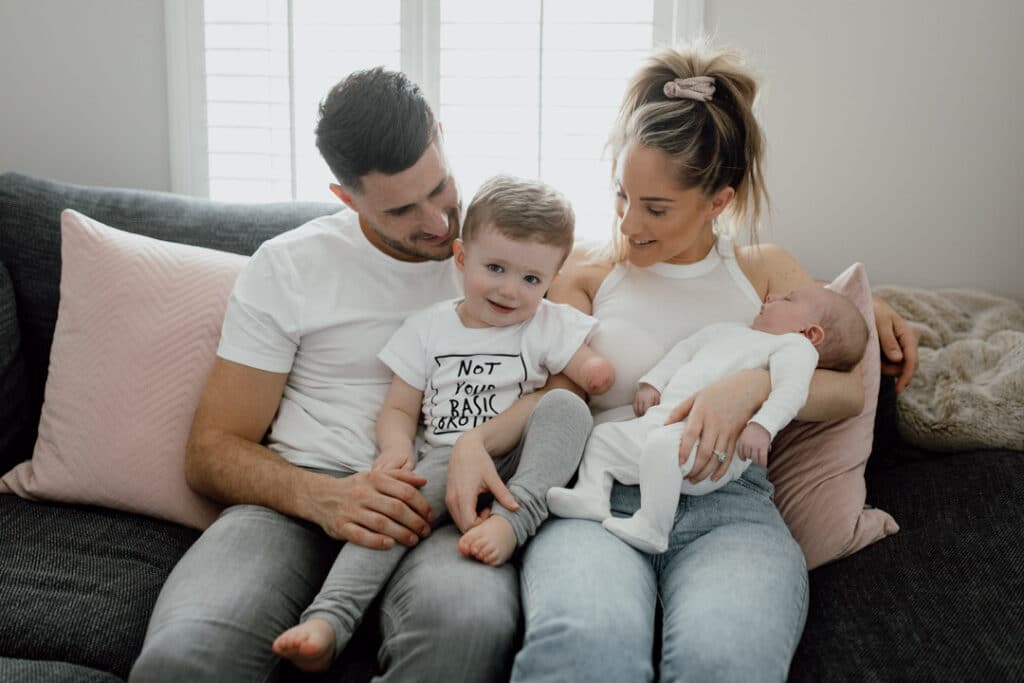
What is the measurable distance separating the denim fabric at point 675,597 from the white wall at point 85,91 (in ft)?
5.32

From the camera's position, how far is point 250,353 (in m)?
1.60

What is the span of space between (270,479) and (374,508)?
209 mm

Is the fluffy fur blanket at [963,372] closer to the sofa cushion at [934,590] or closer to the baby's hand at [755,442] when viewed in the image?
the sofa cushion at [934,590]

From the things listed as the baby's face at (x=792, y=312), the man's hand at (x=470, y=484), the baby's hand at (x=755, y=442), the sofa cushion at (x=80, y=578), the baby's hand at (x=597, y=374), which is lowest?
the sofa cushion at (x=80, y=578)

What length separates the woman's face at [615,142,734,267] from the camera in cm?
162

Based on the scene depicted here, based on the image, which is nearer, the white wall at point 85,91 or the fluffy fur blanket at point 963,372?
the fluffy fur blanket at point 963,372

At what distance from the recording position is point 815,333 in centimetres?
158

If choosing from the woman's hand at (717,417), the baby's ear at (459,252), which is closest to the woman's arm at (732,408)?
the woman's hand at (717,417)

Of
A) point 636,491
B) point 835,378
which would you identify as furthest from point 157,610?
point 835,378

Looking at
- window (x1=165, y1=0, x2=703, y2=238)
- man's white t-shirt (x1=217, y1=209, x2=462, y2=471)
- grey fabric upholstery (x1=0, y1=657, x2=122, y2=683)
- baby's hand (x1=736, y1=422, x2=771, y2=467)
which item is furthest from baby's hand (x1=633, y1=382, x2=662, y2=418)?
grey fabric upholstery (x1=0, y1=657, x2=122, y2=683)

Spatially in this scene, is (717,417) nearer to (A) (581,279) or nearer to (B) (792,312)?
(B) (792,312)

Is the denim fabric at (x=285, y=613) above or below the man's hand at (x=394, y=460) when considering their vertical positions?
below

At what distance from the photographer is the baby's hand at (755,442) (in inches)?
55.2

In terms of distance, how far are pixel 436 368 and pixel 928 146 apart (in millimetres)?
1322
